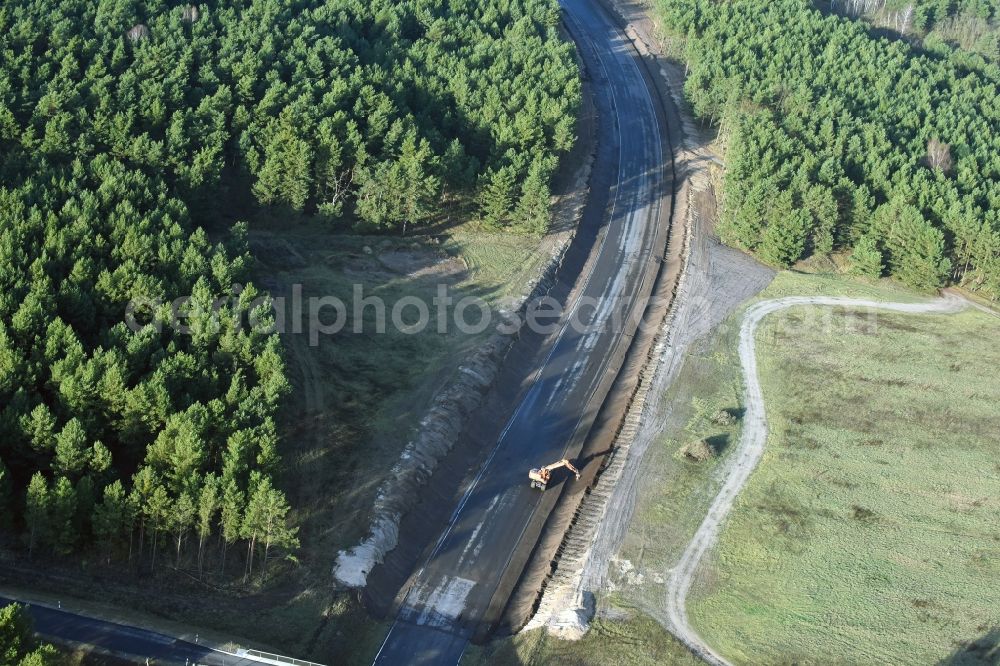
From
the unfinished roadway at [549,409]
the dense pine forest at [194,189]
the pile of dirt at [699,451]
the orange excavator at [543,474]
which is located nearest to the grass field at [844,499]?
the pile of dirt at [699,451]

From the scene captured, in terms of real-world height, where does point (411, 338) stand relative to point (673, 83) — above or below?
below

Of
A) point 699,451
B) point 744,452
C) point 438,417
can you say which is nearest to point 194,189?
point 438,417

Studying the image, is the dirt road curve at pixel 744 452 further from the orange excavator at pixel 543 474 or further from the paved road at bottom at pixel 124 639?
the paved road at bottom at pixel 124 639

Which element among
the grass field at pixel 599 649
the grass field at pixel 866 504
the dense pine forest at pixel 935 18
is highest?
the dense pine forest at pixel 935 18

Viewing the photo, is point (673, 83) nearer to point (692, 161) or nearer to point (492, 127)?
point (692, 161)

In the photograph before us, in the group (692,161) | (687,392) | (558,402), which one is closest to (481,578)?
(558,402)
